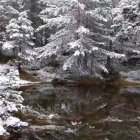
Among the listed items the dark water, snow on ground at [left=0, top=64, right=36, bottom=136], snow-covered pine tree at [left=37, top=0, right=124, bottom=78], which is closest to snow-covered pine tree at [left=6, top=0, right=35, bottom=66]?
snow-covered pine tree at [left=37, top=0, right=124, bottom=78]

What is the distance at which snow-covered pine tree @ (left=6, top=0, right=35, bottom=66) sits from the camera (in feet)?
91.4

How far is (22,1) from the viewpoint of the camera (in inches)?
1298

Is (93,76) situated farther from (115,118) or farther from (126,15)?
(115,118)

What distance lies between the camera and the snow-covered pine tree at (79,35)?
87.4 feet

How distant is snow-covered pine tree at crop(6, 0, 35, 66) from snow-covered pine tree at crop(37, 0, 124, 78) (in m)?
1.34

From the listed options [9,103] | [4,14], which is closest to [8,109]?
[9,103]

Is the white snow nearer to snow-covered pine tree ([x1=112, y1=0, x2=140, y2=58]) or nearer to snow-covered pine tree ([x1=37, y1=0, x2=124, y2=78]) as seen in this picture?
snow-covered pine tree ([x1=37, y1=0, x2=124, y2=78])

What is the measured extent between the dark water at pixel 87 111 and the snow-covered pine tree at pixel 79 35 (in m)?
2.82

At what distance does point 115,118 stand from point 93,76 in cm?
1088

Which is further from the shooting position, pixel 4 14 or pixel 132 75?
pixel 4 14

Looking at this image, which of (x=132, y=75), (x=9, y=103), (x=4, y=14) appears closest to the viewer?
(x=9, y=103)

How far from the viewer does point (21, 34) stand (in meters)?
27.9

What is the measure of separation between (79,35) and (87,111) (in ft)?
34.3

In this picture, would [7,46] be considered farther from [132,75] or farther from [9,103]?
[9,103]
